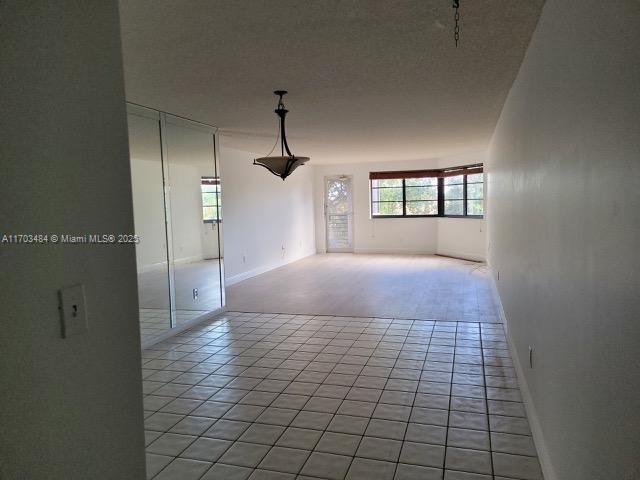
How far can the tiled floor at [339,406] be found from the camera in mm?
2199

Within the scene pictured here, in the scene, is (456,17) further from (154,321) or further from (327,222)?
(327,222)

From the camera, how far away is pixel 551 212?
1.92 metres

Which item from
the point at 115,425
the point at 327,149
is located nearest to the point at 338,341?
the point at 115,425

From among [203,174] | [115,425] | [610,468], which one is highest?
[203,174]

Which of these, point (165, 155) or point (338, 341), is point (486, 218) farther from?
point (165, 155)

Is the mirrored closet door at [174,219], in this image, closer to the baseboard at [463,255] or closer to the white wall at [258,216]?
the white wall at [258,216]

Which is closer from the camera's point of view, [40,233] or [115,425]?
[40,233]

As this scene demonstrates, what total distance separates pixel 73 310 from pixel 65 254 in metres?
0.13

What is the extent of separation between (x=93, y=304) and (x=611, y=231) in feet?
4.30

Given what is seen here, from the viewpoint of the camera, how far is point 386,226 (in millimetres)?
10461

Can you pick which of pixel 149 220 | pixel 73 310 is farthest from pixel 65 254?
pixel 149 220

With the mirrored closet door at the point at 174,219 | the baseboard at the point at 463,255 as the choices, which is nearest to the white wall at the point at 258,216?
the mirrored closet door at the point at 174,219

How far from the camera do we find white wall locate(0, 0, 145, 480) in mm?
885

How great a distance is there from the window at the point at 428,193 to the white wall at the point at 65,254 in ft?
27.0
